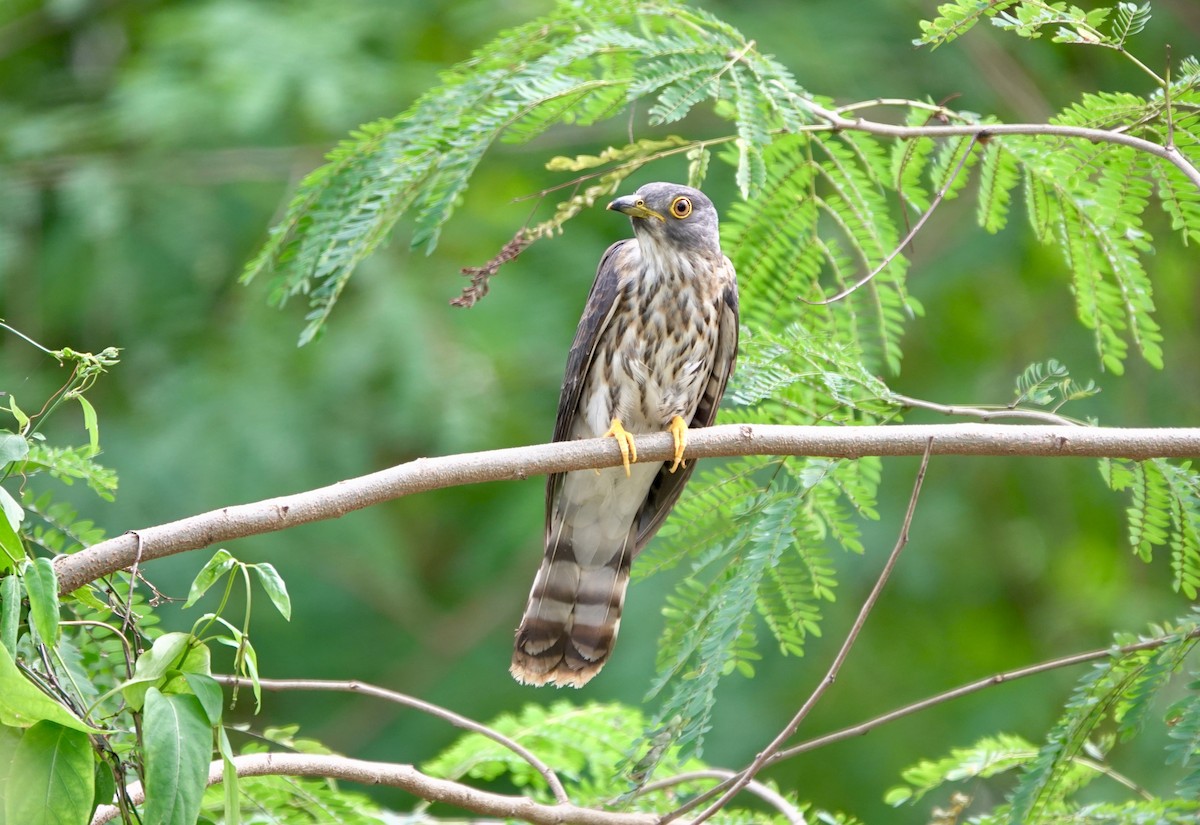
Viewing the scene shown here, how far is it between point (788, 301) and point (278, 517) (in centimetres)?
161

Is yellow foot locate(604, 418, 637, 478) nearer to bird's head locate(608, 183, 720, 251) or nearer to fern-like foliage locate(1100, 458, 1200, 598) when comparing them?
bird's head locate(608, 183, 720, 251)

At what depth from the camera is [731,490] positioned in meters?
3.18

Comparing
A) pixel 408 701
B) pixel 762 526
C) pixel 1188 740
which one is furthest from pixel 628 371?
pixel 1188 740

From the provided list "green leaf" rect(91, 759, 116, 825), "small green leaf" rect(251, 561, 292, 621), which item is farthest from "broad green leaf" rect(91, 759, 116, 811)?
"small green leaf" rect(251, 561, 292, 621)

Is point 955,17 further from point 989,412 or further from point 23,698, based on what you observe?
point 23,698

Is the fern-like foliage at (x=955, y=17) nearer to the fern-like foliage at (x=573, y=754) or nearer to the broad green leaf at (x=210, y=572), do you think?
the broad green leaf at (x=210, y=572)

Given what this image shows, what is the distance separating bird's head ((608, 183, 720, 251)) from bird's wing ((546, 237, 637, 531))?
20cm

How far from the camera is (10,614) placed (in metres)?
1.86

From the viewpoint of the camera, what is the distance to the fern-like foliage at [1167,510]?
279 centimetres

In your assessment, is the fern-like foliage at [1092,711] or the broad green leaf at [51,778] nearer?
the broad green leaf at [51,778]

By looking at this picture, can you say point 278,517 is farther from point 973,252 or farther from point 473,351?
point 973,252

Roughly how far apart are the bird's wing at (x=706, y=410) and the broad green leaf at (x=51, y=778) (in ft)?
8.04

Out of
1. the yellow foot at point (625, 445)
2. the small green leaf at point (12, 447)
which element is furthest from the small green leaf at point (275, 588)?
the yellow foot at point (625, 445)

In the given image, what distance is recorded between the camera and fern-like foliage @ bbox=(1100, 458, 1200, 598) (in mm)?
2785
